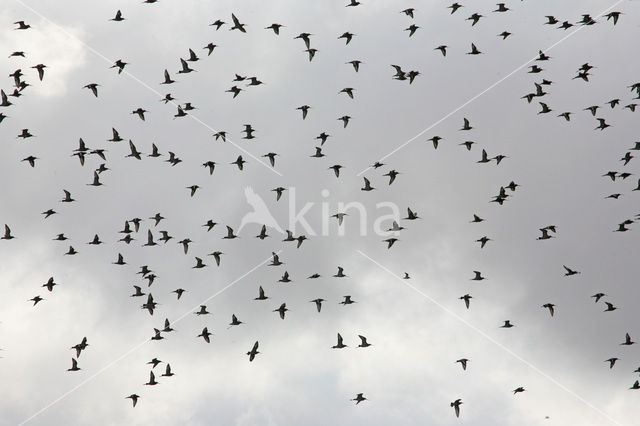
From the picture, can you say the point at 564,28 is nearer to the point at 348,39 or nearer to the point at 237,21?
the point at 348,39

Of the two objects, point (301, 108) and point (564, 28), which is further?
point (301, 108)

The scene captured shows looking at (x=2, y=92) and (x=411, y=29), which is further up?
(x=411, y=29)

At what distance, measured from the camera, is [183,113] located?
10256 centimetres

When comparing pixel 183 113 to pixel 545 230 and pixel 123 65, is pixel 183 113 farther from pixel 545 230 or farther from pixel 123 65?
pixel 545 230

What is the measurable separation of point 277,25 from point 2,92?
2763 centimetres

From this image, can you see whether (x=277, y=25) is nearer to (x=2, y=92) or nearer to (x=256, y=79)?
(x=256, y=79)

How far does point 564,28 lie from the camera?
94938 mm

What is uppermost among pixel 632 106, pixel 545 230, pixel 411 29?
pixel 411 29

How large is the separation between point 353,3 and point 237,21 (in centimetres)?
1105

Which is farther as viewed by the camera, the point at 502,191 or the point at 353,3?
the point at 502,191

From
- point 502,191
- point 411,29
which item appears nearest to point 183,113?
point 411,29

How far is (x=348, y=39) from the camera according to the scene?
10300 centimetres

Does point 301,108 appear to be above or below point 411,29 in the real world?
below

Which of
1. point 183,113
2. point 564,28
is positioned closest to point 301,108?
point 183,113
